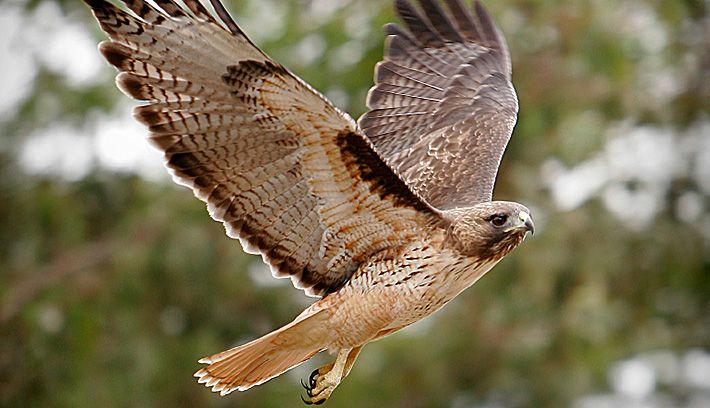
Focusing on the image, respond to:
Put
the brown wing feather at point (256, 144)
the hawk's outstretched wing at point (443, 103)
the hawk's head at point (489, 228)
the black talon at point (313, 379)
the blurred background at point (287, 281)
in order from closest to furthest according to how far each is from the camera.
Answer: the brown wing feather at point (256, 144) → the hawk's head at point (489, 228) → the black talon at point (313, 379) → the hawk's outstretched wing at point (443, 103) → the blurred background at point (287, 281)

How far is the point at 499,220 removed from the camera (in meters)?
5.12

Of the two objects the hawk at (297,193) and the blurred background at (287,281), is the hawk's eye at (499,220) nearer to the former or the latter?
the hawk at (297,193)

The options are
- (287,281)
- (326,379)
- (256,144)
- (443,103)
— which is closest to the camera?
(256,144)

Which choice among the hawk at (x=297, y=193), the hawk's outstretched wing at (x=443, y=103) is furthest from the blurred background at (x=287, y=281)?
the hawk at (x=297, y=193)

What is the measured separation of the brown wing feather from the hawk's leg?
0.49m

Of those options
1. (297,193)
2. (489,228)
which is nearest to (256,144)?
(297,193)

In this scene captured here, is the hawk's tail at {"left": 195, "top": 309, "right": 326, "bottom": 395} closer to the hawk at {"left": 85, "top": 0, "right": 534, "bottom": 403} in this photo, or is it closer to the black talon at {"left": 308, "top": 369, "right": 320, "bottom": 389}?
the hawk at {"left": 85, "top": 0, "right": 534, "bottom": 403}

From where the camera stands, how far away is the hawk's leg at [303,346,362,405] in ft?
17.7

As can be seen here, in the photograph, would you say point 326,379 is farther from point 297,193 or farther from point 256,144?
point 256,144

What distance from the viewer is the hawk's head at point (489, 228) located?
16.6ft

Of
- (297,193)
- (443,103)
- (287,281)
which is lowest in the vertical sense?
(287,281)

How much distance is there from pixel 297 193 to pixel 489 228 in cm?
94

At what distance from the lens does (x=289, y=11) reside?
13.0m

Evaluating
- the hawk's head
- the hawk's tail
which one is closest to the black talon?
the hawk's tail
